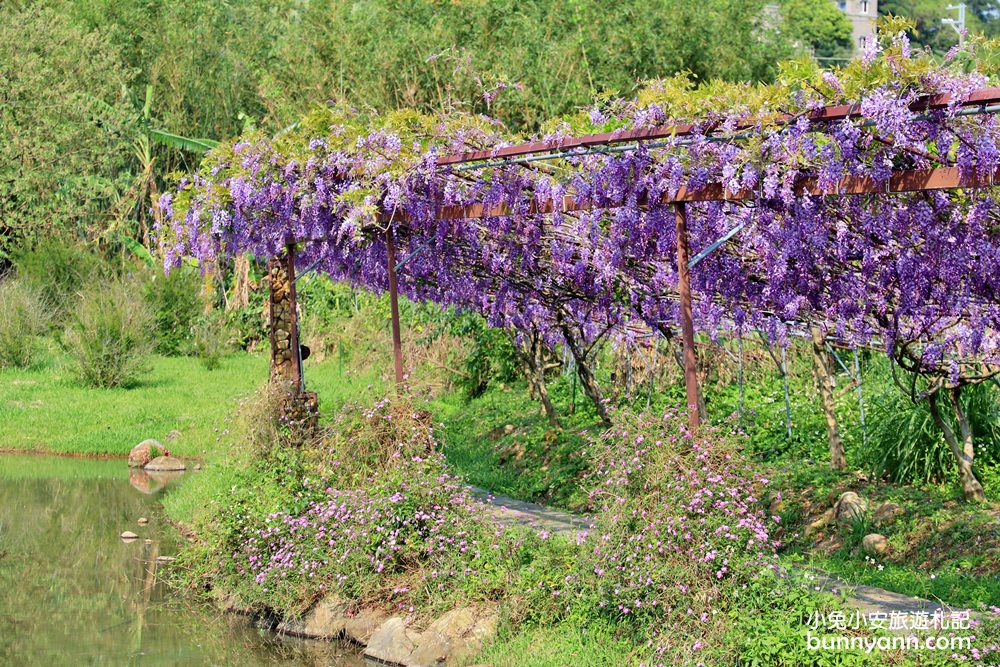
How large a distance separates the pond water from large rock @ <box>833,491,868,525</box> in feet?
11.6

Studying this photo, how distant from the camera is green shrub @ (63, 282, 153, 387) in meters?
18.6

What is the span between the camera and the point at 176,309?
22.8 meters

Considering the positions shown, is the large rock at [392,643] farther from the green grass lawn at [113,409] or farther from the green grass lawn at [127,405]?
the green grass lawn at [113,409]

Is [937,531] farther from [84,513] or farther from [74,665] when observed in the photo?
[84,513]

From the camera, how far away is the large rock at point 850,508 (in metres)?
8.89

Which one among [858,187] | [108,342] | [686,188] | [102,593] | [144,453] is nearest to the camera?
[858,187]

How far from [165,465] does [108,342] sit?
12.8 feet

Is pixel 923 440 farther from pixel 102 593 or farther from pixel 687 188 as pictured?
pixel 102 593

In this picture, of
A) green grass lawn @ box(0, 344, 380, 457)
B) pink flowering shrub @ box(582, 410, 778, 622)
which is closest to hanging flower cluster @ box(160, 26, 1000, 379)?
pink flowering shrub @ box(582, 410, 778, 622)

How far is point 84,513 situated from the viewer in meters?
13.3

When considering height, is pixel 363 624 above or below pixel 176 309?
below

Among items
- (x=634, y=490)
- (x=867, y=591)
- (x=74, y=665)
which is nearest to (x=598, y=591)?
(x=634, y=490)

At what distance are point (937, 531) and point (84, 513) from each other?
876 centimetres

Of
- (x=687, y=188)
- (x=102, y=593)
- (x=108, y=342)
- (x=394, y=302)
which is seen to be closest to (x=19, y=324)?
(x=108, y=342)
